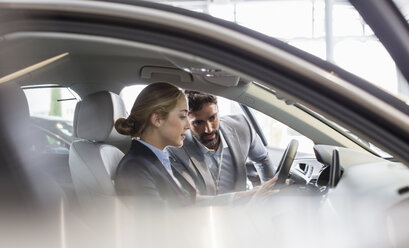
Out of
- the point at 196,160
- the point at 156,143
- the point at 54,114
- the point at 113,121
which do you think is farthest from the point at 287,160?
the point at 54,114

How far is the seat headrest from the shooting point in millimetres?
1857

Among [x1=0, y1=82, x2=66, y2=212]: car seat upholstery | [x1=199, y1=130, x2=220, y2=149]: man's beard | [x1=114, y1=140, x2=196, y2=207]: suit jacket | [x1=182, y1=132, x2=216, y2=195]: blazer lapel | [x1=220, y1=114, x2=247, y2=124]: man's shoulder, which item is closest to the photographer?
[x1=0, y1=82, x2=66, y2=212]: car seat upholstery

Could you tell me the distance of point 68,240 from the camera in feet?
3.99

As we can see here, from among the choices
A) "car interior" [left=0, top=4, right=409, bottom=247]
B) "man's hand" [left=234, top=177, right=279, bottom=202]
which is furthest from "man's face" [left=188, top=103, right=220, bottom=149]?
"man's hand" [left=234, top=177, right=279, bottom=202]

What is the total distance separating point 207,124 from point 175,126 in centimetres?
40

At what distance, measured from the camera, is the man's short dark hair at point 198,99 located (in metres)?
1.93

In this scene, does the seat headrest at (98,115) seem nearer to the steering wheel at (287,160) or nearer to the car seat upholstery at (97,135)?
the car seat upholstery at (97,135)

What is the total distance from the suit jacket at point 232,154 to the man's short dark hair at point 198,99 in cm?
13

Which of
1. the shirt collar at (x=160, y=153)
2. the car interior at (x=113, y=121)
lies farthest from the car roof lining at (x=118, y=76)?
the shirt collar at (x=160, y=153)

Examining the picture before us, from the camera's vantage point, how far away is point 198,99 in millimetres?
1977

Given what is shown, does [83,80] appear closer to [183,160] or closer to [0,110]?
[183,160]

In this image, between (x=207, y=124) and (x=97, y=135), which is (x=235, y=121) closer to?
(x=207, y=124)

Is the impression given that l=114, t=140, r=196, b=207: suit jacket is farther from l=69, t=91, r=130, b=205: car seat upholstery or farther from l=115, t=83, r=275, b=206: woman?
l=69, t=91, r=130, b=205: car seat upholstery

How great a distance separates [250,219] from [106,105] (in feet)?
2.54
